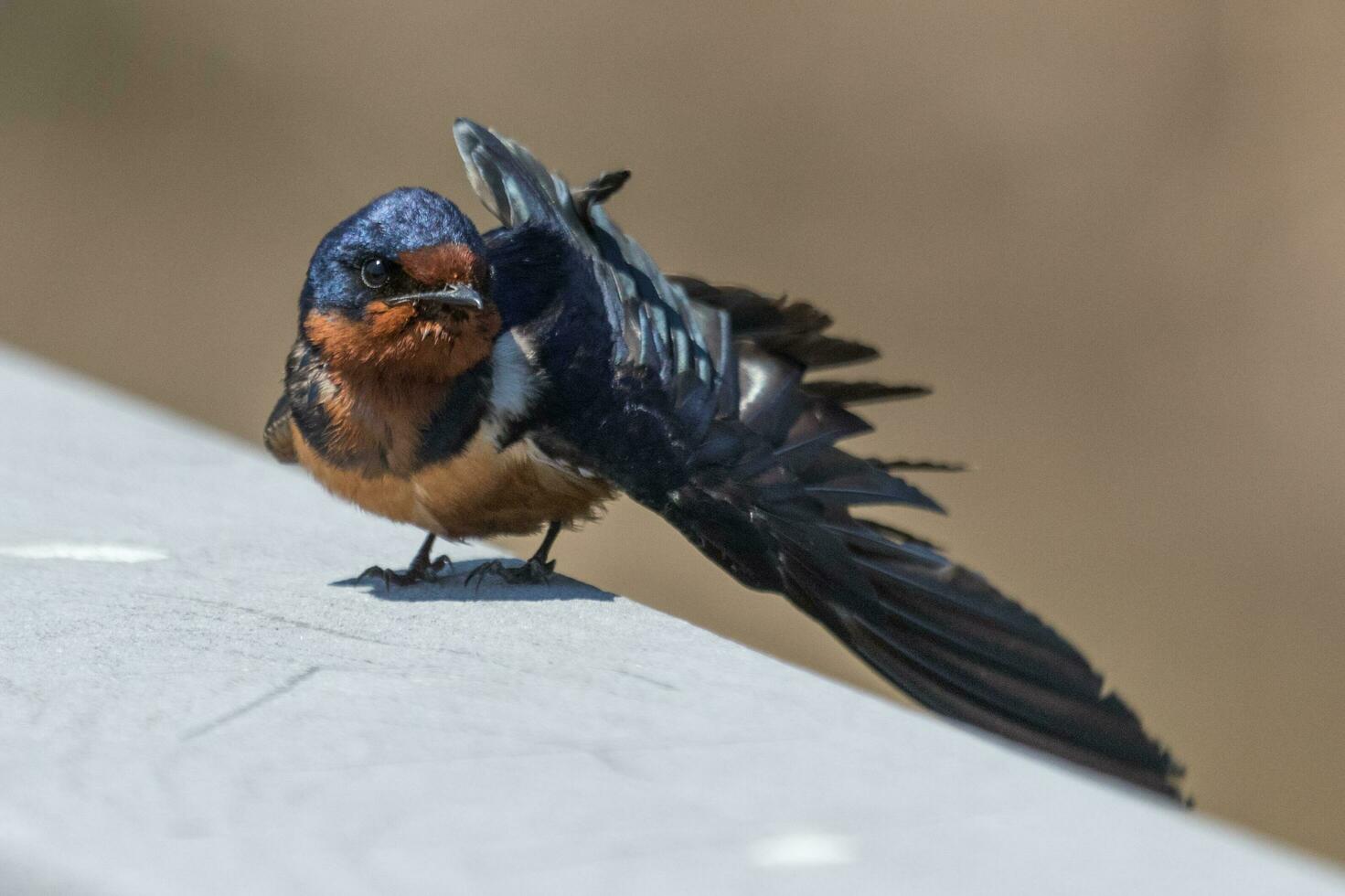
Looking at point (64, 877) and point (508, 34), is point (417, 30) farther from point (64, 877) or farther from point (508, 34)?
point (64, 877)

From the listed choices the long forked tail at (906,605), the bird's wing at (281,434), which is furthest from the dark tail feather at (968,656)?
the bird's wing at (281,434)

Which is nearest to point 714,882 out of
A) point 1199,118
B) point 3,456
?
point 3,456

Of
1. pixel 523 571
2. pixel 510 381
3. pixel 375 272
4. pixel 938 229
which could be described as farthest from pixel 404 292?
pixel 938 229

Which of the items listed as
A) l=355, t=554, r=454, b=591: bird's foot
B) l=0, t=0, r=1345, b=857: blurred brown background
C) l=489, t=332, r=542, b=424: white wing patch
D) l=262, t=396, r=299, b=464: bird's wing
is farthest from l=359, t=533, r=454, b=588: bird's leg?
l=0, t=0, r=1345, b=857: blurred brown background

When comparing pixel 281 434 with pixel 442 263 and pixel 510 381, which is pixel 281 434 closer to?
pixel 510 381

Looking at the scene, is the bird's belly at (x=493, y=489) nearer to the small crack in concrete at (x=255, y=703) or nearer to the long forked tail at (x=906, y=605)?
the long forked tail at (x=906, y=605)
